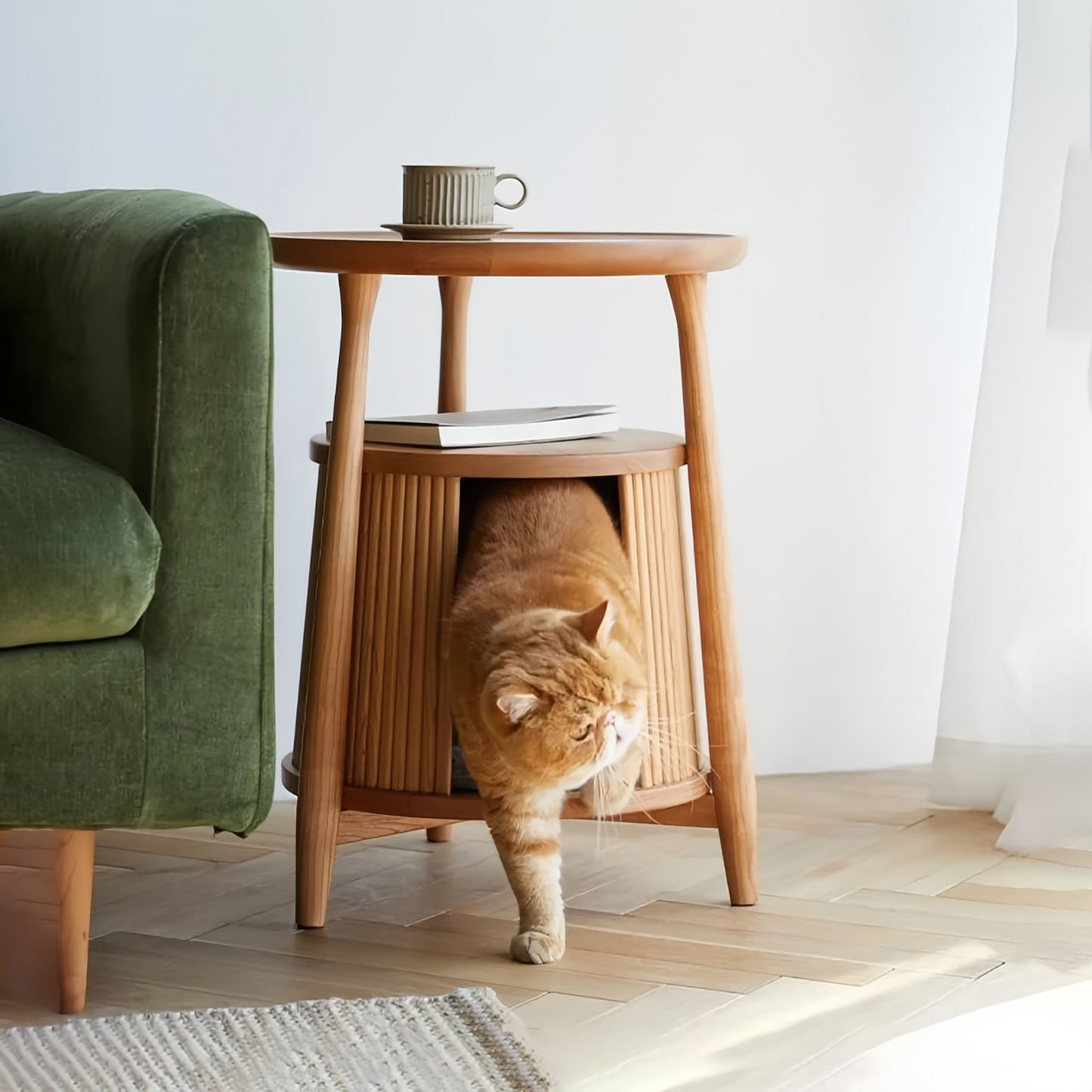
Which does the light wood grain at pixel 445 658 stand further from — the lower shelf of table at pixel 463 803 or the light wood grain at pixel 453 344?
the light wood grain at pixel 453 344

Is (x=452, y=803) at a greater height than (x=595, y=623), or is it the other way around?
(x=595, y=623)

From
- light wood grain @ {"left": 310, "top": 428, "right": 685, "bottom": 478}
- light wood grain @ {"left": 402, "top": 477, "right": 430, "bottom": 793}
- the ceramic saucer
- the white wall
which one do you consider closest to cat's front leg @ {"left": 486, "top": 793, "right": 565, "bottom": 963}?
light wood grain @ {"left": 402, "top": 477, "right": 430, "bottom": 793}

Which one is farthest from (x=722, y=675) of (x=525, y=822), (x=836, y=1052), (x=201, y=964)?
(x=201, y=964)

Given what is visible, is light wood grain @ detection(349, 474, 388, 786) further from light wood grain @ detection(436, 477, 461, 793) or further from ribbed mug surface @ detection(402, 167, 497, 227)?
ribbed mug surface @ detection(402, 167, 497, 227)

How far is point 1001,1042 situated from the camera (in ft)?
4.49

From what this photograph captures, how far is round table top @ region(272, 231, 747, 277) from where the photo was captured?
1506 millimetres

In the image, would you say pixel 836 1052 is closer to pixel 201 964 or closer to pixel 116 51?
pixel 201 964

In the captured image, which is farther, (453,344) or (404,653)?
(453,344)

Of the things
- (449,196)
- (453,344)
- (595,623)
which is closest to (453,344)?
(453,344)

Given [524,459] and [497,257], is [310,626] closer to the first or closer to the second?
[524,459]

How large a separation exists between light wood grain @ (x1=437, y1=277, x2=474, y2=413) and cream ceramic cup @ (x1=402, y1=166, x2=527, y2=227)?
0.28 meters

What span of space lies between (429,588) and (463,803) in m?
0.21

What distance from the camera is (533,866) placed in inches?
61.3

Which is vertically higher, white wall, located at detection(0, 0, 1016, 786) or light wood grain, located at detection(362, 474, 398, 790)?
white wall, located at detection(0, 0, 1016, 786)
